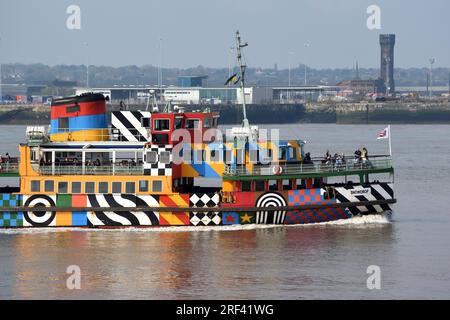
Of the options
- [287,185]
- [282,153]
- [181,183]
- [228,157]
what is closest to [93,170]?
[181,183]

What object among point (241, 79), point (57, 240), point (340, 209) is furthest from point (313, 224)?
point (57, 240)

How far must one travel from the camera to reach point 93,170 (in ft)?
137

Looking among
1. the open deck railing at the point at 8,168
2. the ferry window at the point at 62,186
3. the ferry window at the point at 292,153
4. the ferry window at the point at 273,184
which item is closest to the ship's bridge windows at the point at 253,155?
the ferry window at the point at 273,184

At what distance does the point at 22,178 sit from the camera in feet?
137

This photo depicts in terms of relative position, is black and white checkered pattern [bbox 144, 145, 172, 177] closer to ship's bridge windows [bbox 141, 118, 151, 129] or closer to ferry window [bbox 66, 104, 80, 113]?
ship's bridge windows [bbox 141, 118, 151, 129]

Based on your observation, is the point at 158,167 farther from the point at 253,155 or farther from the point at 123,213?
the point at 253,155

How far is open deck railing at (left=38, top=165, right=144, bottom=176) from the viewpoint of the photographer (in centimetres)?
4162

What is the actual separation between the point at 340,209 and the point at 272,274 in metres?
7.37

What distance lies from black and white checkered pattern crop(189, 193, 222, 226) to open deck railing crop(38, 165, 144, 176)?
88.0 inches

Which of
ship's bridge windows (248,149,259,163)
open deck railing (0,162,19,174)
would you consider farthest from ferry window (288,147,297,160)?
open deck railing (0,162,19,174)

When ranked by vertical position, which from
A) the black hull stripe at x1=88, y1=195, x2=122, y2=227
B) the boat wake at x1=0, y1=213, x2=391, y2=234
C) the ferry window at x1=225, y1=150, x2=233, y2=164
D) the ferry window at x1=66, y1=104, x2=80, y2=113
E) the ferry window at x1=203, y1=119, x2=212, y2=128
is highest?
the ferry window at x1=66, y1=104, x2=80, y2=113

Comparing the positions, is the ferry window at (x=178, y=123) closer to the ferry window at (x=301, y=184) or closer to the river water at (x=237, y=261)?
the river water at (x=237, y=261)
